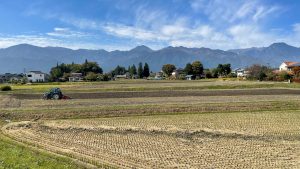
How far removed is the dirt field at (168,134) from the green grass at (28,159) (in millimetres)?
870

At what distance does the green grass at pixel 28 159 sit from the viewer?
1369cm

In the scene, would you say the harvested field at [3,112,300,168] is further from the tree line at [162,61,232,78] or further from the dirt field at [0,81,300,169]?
the tree line at [162,61,232,78]

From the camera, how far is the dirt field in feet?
52.1

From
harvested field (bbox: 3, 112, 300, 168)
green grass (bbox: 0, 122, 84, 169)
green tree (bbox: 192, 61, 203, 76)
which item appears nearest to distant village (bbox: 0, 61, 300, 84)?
green tree (bbox: 192, 61, 203, 76)

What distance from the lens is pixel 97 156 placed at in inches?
643

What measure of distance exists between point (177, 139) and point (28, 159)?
8.38 meters

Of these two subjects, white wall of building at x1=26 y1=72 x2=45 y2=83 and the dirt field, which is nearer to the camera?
the dirt field

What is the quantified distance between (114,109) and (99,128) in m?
8.20

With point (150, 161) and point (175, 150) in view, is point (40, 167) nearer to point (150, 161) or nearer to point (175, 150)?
point (150, 161)

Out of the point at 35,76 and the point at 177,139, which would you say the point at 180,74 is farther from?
the point at 177,139

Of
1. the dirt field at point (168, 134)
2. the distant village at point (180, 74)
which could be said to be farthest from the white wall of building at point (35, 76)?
the dirt field at point (168, 134)

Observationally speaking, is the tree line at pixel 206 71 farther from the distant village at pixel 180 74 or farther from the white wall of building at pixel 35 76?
the white wall of building at pixel 35 76

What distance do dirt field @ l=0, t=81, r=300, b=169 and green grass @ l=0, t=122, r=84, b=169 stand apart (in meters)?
0.87

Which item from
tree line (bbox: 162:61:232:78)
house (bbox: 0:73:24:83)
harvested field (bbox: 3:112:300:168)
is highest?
Answer: tree line (bbox: 162:61:232:78)
